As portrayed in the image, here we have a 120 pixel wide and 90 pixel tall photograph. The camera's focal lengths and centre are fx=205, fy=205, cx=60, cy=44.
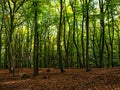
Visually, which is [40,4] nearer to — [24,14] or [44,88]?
[24,14]

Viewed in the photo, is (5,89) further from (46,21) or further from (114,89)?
(46,21)

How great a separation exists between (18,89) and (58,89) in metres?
3.18

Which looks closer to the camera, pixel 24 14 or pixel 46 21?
pixel 24 14

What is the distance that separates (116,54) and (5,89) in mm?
36253

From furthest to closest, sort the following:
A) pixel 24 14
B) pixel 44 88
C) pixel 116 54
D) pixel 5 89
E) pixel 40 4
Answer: pixel 116 54 < pixel 24 14 < pixel 40 4 < pixel 5 89 < pixel 44 88

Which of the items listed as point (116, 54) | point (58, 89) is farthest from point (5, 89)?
point (116, 54)

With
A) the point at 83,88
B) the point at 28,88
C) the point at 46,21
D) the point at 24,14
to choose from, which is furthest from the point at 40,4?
the point at 46,21

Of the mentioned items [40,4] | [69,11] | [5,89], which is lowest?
[5,89]

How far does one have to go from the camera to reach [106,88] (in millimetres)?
11984

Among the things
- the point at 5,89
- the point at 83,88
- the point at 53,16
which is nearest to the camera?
the point at 83,88

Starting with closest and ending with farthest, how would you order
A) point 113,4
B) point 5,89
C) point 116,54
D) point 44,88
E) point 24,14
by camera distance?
1. point 44,88
2. point 5,89
3. point 113,4
4. point 24,14
5. point 116,54

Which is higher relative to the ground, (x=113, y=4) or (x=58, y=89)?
(x=113, y=4)

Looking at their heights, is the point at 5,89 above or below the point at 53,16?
below

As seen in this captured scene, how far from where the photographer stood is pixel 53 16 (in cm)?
3881
